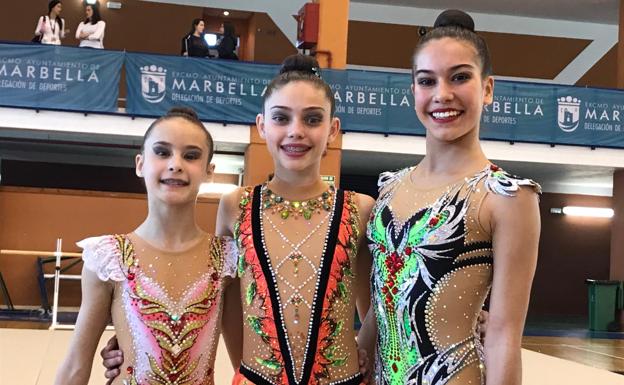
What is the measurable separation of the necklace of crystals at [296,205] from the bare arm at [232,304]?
0.39 feet

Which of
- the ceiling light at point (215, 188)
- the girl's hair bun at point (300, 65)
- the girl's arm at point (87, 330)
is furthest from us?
the ceiling light at point (215, 188)

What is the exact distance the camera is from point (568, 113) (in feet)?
35.7

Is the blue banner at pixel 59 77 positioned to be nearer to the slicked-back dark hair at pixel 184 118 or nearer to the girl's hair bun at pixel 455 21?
the slicked-back dark hair at pixel 184 118

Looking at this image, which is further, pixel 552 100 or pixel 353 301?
pixel 552 100

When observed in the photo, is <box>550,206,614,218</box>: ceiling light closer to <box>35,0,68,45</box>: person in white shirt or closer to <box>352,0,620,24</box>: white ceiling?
<box>352,0,620,24</box>: white ceiling

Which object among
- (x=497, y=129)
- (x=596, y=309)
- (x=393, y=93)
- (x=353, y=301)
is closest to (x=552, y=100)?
(x=497, y=129)

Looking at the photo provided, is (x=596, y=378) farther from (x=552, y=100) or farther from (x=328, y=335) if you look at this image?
(x=552, y=100)

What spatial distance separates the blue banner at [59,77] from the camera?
31.4 ft

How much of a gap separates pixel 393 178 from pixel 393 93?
8.66 metres

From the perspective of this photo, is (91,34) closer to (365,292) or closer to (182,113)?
(182,113)

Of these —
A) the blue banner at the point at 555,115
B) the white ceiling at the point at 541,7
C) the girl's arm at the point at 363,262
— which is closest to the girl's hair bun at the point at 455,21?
the girl's arm at the point at 363,262

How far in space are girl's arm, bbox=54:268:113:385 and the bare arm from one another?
1.24 ft

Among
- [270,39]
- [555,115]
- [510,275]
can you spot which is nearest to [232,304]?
[510,275]

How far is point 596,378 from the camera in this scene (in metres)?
5.98
